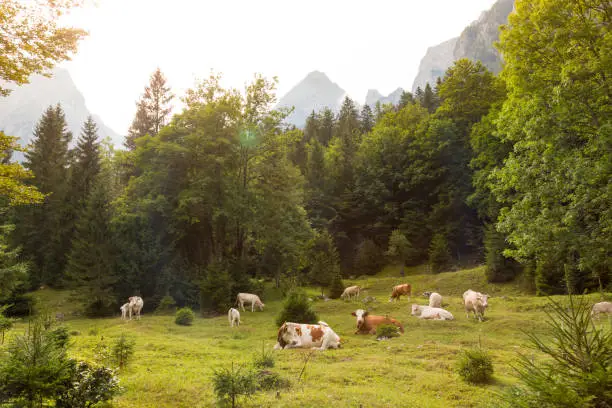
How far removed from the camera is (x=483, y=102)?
136 ft

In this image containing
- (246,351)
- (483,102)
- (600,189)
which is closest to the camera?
(246,351)

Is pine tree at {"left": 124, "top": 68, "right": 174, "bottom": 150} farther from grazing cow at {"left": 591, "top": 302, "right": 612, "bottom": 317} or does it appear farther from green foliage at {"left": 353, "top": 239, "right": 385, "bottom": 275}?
grazing cow at {"left": 591, "top": 302, "right": 612, "bottom": 317}

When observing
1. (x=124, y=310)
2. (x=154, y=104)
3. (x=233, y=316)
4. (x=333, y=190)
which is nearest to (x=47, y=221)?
(x=154, y=104)

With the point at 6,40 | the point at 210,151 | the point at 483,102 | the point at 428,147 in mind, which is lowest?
the point at 6,40

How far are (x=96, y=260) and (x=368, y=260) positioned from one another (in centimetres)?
2919

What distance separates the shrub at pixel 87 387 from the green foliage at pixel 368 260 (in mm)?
38742

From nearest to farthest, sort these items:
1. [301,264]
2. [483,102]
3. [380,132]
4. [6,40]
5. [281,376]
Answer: [281,376] < [6,40] < [301,264] < [483,102] < [380,132]

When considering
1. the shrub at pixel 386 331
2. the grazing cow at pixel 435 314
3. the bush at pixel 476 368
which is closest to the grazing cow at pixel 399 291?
the grazing cow at pixel 435 314

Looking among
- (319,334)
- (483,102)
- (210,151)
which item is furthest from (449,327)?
(483,102)

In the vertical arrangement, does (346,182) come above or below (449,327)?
above

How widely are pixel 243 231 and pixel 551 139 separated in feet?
75.4

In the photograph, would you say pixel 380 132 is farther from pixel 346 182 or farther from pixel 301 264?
pixel 301 264

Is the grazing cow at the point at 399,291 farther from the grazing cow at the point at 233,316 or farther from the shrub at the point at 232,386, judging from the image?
the shrub at the point at 232,386

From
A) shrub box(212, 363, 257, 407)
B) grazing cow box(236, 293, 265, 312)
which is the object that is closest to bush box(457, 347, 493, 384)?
shrub box(212, 363, 257, 407)
